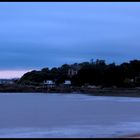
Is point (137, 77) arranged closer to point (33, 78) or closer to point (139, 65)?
point (139, 65)

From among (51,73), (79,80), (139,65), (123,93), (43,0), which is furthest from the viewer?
(51,73)

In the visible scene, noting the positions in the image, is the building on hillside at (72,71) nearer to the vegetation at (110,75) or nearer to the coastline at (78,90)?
the vegetation at (110,75)

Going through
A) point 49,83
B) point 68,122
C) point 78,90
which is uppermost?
point 49,83

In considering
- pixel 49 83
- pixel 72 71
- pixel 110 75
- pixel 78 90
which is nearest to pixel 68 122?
pixel 110 75

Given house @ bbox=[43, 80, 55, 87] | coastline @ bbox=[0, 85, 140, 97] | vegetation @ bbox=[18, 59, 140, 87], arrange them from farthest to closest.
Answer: house @ bbox=[43, 80, 55, 87]
vegetation @ bbox=[18, 59, 140, 87]
coastline @ bbox=[0, 85, 140, 97]

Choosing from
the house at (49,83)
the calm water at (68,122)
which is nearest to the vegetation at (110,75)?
the house at (49,83)

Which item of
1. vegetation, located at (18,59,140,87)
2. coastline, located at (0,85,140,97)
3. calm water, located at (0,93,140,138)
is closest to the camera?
calm water, located at (0,93,140,138)

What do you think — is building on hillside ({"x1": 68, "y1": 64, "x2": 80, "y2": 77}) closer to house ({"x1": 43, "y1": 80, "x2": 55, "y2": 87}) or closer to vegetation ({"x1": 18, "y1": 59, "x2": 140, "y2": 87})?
vegetation ({"x1": 18, "y1": 59, "x2": 140, "y2": 87})

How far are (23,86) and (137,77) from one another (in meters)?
44.1

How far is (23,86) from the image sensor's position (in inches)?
5915

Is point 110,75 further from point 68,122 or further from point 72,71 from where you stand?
point 68,122

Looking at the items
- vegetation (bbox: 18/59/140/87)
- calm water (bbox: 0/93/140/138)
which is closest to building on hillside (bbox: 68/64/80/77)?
vegetation (bbox: 18/59/140/87)

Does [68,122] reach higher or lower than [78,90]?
lower

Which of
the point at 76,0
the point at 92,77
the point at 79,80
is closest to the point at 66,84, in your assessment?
the point at 79,80
